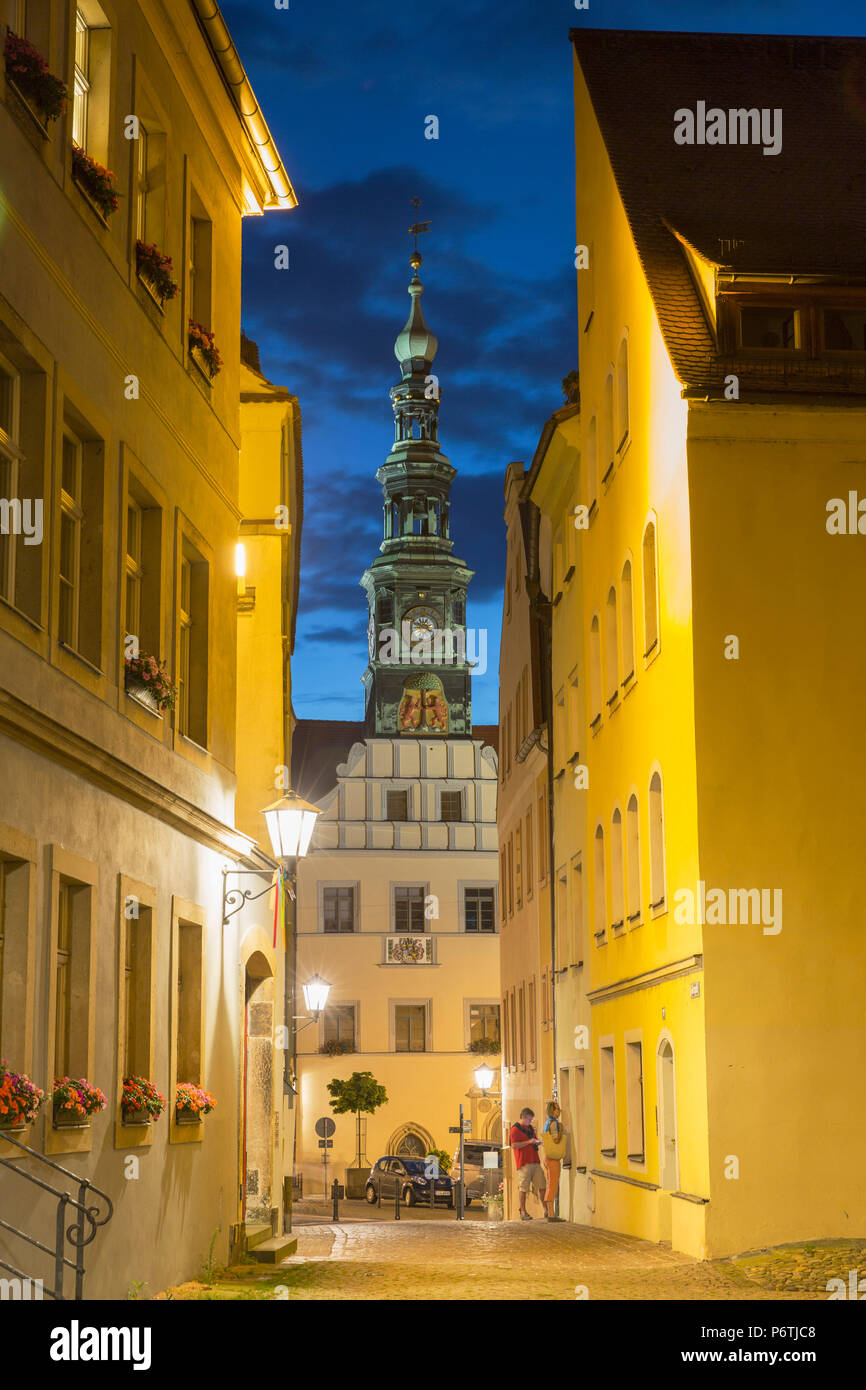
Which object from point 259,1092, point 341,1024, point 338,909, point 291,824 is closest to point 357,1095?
point 341,1024

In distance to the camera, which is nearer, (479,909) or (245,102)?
(245,102)

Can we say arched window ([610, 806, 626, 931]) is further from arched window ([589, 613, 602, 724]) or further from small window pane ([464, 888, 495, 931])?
small window pane ([464, 888, 495, 931])

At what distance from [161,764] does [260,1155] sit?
669cm

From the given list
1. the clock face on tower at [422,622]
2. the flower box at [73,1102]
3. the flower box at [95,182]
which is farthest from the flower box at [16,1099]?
the clock face on tower at [422,622]

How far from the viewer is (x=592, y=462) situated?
2614 centimetres

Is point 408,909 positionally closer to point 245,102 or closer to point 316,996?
point 316,996

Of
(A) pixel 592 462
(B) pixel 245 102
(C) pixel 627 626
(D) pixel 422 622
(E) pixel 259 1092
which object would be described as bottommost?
(E) pixel 259 1092

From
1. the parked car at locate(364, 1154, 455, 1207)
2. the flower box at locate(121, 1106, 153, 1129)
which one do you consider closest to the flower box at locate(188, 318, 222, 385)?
the flower box at locate(121, 1106, 153, 1129)

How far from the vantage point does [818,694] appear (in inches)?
710

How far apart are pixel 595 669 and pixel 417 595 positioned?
160 ft

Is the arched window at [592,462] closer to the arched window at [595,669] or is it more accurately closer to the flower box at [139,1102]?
the arched window at [595,669]

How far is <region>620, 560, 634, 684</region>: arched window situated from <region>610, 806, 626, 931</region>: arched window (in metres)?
2.06

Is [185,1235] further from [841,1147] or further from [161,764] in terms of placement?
[841,1147]
